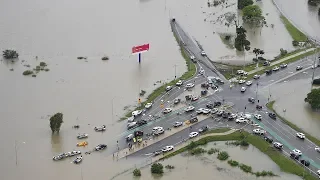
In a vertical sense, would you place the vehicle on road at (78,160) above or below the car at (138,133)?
below

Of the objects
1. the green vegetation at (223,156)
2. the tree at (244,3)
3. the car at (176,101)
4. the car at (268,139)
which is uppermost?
the tree at (244,3)

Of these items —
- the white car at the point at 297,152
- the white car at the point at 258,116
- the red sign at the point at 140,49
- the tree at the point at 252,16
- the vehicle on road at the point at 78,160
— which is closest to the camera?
the white car at the point at 297,152

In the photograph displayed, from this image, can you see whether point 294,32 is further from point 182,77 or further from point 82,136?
point 82,136

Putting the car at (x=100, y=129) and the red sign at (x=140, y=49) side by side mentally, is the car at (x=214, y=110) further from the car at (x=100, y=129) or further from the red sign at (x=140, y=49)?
the red sign at (x=140, y=49)

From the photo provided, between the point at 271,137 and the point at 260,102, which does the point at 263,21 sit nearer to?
the point at 260,102

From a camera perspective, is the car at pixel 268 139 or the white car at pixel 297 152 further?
the car at pixel 268 139

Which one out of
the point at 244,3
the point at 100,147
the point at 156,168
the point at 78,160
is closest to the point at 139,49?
the point at 100,147

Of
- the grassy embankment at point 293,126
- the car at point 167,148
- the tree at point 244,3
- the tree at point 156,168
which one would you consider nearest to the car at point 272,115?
the grassy embankment at point 293,126
